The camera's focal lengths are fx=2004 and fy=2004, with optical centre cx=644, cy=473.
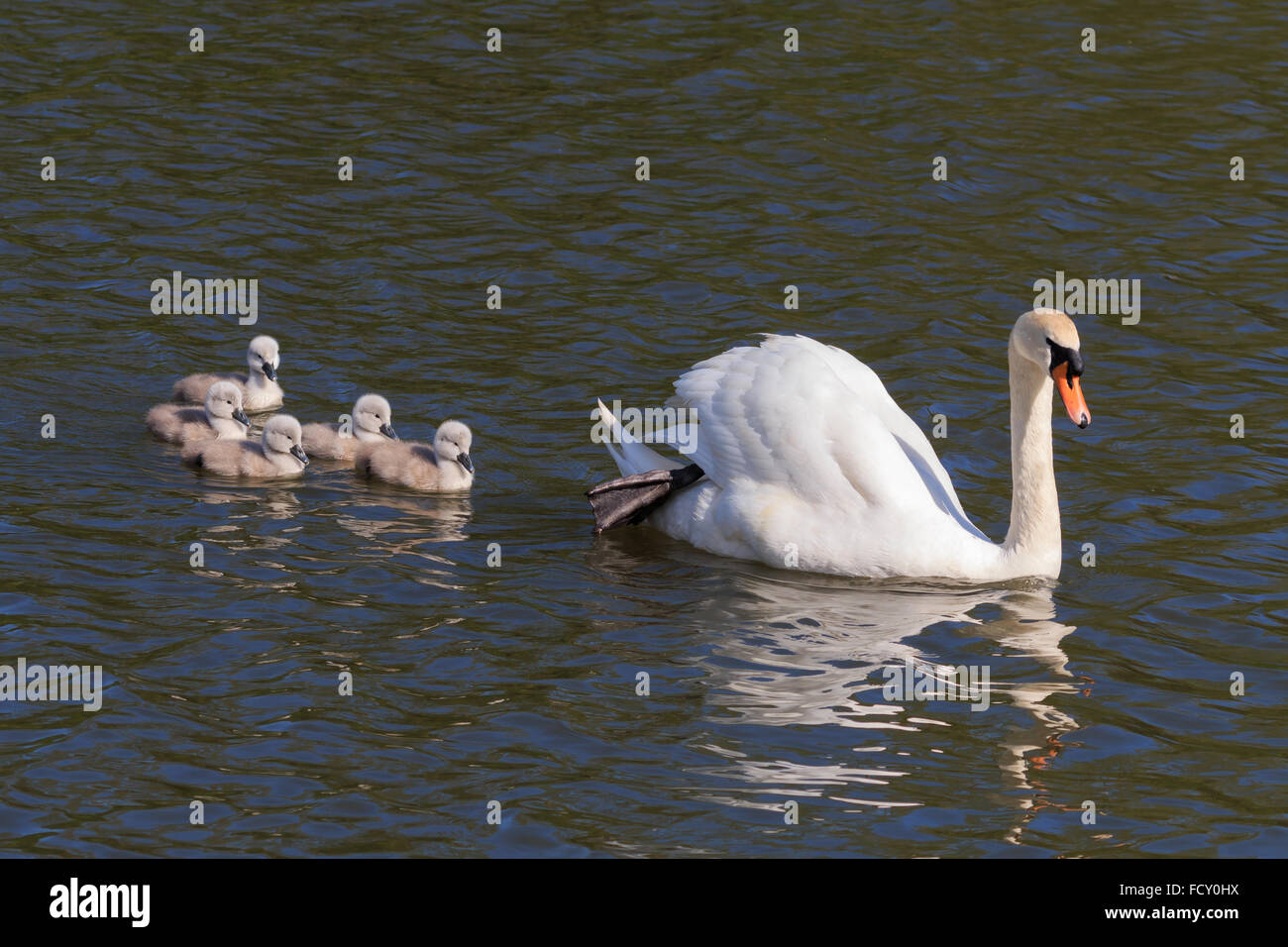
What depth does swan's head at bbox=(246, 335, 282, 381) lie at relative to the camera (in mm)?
12250

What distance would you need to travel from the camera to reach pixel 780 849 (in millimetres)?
7594

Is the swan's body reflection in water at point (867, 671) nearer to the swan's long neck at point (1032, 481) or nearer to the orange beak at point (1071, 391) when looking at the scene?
the swan's long neck at point (1032, 481)

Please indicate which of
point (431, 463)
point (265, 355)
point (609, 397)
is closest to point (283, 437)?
point (431, 463)

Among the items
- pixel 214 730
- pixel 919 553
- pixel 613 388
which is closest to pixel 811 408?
pixel 919 553

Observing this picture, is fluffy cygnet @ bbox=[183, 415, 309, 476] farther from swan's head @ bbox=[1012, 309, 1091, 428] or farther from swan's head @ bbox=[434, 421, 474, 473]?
swan's head @ bbox=[1012, 309, 1091, 428]

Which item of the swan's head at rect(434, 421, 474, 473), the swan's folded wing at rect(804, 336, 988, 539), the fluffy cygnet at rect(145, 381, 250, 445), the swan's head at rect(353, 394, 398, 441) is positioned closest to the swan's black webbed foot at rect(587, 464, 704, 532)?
the swan's head at rect(434, 421, 474, 473)

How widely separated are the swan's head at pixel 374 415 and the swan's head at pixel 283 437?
43 centimetres

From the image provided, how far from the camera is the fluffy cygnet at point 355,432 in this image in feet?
38.4

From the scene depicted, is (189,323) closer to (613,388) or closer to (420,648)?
(613,388)

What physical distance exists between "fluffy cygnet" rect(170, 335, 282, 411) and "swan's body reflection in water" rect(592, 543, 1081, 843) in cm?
274

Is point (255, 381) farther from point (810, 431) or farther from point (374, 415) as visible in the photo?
point (810, 431)

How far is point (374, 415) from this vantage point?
11695mm

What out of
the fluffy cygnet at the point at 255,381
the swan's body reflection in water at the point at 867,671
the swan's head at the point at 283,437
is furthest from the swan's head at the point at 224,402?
the swan's body reflection in water at the point at 867,671
